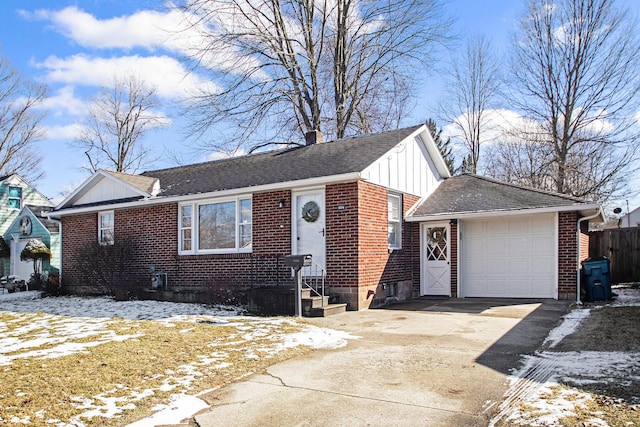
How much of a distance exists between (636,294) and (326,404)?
1202 centimetres

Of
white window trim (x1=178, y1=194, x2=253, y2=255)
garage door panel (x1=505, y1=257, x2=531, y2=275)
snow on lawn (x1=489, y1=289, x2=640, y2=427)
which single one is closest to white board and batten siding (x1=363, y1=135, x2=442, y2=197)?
garage door panel (x1=505, y1=257, x2=531, y2=275)

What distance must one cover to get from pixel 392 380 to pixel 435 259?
28.9 ft

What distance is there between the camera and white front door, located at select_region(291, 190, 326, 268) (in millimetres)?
11664

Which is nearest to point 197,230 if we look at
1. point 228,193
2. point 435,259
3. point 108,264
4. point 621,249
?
point 228,193

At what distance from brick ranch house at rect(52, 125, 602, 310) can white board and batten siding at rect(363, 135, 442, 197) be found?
0.17 feet

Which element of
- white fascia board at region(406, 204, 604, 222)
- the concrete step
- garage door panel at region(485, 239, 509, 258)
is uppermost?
white fascia board at region(406, 204, 604, 222)

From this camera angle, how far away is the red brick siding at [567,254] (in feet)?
38.8

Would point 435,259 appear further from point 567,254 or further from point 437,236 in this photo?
point 567,254

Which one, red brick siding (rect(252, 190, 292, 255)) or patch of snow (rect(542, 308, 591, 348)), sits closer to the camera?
patch of snow (rect(542, 308, 591, 348))

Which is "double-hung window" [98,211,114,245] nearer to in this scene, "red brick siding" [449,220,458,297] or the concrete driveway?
the concrete driveway

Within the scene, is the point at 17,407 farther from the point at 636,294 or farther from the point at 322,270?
the point at 636,294

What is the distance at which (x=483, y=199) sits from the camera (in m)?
13.4

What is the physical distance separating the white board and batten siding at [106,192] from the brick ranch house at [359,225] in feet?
0.26

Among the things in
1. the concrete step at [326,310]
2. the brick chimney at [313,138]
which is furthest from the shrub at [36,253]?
the concrete step at [326,310]
